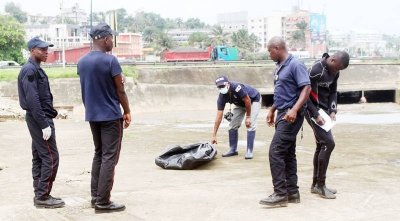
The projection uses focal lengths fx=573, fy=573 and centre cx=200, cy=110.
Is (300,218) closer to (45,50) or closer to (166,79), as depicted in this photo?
(45,50)

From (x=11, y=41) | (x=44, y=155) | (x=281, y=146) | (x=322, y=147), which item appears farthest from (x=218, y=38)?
(x=44, y=155)

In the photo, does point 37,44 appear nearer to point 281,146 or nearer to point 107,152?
point 107,152

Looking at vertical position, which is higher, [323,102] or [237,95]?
[323,102]

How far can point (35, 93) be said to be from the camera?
5.81 m

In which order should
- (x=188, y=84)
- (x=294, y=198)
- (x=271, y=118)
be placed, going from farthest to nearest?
(x=188, y=84) → (x=271, y=118) → (x=294, y=198)

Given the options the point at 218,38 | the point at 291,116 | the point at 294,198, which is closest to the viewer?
the point at 291,116

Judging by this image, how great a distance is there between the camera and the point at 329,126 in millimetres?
6324

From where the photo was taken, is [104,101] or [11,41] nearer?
[104,101]

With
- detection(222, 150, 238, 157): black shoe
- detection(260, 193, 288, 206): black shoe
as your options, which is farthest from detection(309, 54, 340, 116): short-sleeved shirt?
detection(222, 150, 238, 157): black shoe

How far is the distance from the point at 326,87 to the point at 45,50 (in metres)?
3.11

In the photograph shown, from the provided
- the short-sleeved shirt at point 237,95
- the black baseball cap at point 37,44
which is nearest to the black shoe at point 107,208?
the black baseball cap at point 37,44

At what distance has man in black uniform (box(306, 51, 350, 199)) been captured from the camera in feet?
20.6

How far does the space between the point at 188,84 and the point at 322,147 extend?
81.4ft

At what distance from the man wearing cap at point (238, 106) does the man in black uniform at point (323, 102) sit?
2.97 m
